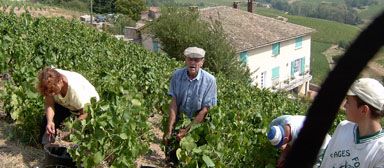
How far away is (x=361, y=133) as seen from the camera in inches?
110

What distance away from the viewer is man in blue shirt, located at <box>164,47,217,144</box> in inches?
212

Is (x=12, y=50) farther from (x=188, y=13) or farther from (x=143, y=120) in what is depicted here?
(x=188, y=13)

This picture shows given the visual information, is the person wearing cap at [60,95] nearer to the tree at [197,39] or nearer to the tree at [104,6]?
the tree at [197,39]

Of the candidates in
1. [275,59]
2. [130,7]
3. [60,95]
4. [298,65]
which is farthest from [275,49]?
[60,95]

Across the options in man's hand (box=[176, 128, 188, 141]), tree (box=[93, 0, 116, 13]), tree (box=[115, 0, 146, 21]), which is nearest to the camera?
man's hand (box=[176, 128, 188, 141])

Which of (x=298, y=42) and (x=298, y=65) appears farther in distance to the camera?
(x=298, y=65)

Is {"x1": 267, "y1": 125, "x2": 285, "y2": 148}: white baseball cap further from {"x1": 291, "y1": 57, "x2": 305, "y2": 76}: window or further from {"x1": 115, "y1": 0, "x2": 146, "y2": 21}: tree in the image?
{"x1": 115, "y1": 0, "x2": 146, "y2": 21}: tree

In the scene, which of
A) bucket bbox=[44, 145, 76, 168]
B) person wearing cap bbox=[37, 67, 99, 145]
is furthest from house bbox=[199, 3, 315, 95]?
bucket bbox=[44, 145, 76, 168]

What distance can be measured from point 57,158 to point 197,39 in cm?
2489

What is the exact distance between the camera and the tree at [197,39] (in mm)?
28891

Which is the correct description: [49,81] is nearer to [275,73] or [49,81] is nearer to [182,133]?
[182,133]

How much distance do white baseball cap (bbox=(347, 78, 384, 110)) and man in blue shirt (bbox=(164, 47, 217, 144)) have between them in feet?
8.99

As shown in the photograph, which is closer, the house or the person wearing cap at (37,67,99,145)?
the person wearing cap at (37,67,99,145)

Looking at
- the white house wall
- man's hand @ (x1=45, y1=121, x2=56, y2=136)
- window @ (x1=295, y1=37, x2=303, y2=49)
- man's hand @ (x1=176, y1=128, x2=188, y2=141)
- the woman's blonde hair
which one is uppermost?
the woman's blonde hair
